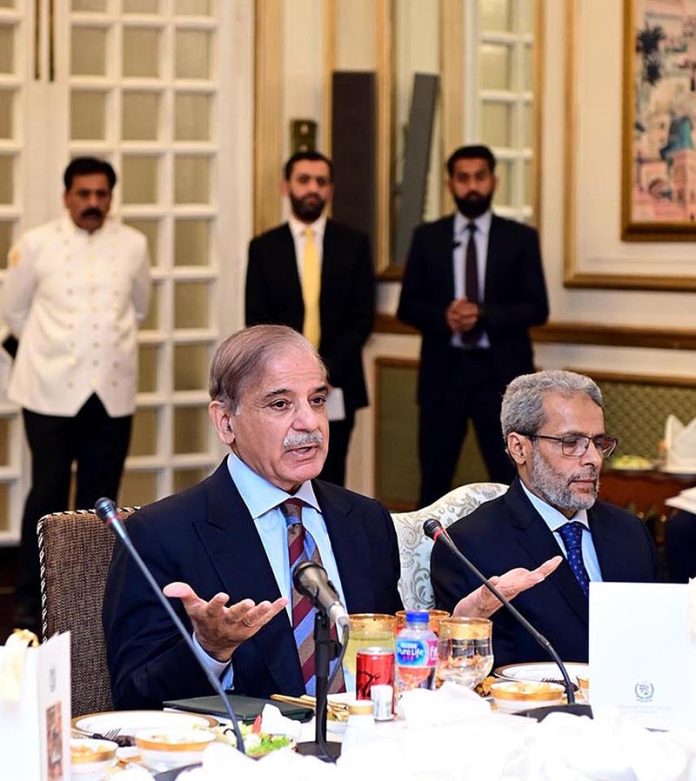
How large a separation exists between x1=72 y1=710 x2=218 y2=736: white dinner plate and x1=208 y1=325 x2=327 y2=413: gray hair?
792mm

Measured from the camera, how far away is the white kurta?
7.09m

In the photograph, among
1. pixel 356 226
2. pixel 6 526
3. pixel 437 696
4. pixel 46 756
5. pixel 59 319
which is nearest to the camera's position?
pixel 46 756

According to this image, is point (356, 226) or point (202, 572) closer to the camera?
point (202, 572)

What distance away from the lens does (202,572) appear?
322 cm

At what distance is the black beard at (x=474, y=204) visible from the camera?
747 centimetres

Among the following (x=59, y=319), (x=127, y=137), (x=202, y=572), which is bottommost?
(x=202, y=572)

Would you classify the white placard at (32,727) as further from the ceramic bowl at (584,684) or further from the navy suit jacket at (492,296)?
the navy suit jacket at (492,296)

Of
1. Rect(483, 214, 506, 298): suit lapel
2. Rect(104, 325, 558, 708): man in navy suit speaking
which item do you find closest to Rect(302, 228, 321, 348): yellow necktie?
Rect(483, 214, 506, 298): suit lapel

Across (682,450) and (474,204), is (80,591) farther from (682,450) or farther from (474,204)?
(474,204)

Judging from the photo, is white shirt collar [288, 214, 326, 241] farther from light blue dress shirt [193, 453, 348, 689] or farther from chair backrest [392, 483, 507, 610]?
light blue dress shirt [193, 453, 348, 689]

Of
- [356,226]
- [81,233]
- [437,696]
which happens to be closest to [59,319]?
[81,233]

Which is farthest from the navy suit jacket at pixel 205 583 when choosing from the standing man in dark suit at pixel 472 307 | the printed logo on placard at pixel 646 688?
the standing man in dark suit at pixel 472 307

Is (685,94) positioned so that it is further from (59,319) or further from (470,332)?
(59,319)

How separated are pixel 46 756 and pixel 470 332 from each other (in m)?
5.38
